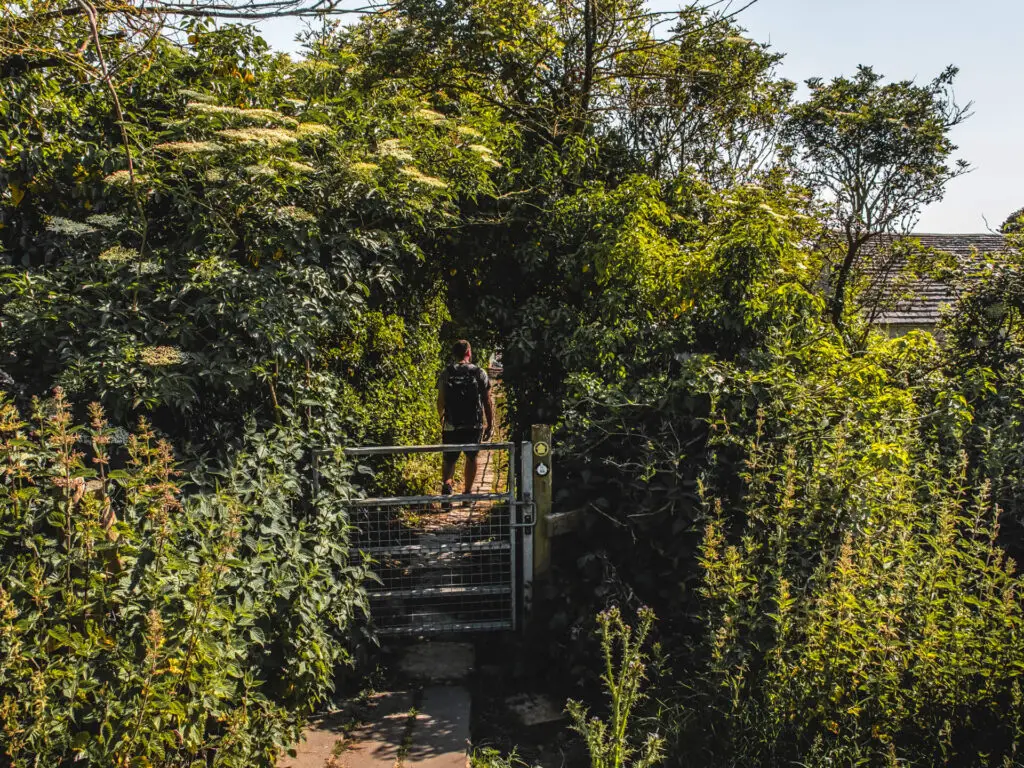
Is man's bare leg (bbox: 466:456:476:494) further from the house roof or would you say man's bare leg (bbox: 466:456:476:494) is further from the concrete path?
the house roof

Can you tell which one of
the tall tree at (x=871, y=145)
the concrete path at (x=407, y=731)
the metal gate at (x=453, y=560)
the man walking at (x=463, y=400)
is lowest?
the concrete path at (x=407, y=731)

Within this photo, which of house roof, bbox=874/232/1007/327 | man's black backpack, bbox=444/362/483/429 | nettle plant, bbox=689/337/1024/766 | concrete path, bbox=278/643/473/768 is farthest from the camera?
house roof, bbox=874/232/1007/327

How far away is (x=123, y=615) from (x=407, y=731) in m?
2.16

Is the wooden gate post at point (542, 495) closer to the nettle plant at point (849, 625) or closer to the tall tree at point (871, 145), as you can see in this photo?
the nettle plant at point (849, 625)

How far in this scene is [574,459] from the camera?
532cm

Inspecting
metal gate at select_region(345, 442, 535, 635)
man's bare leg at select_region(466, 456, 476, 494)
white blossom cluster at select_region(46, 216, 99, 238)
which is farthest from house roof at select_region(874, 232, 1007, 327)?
white blossom cluster at select_region(46, 216, 99, 238)

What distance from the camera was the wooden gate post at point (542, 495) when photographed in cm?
512

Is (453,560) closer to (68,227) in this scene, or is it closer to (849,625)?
(849,625)

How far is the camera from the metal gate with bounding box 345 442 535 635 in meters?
5.15

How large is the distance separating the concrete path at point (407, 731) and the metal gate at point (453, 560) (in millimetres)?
341

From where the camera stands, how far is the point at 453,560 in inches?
218

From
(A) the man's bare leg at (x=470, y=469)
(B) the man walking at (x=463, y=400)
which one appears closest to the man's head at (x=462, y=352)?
(B) the man walking at (x=463, y=400)

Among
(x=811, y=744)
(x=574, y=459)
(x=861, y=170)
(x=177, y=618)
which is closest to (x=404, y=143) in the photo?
(x=574, y=459)

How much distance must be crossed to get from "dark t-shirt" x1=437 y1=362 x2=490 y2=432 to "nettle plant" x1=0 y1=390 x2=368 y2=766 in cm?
420
